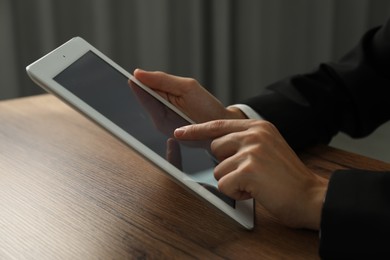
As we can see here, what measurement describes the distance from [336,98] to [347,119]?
6 centimetres

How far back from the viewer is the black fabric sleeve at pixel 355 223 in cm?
66

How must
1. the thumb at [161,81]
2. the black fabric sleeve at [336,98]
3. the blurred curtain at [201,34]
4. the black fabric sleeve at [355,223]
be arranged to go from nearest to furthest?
the black fabric sleeve at [355,223]
the thumb at [161,81]
the black fabric sleeve at [336,98]
the blurred curtain at [201,34]

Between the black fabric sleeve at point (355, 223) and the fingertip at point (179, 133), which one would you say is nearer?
the black fabric sleeve at point (355, 223)

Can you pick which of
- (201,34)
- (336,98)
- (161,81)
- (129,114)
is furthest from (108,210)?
(201,34)

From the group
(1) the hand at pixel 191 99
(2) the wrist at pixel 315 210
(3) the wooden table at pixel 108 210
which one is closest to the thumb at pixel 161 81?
(1) the hand at pixel 191 99

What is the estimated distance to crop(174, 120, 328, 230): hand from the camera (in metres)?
0.71

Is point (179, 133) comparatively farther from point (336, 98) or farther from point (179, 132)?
point (336, 98)

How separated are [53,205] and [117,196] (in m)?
0.08

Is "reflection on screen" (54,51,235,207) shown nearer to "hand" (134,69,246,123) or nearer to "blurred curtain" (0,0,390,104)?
"hand" (134,69,246,123)

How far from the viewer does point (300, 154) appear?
0.98 meters

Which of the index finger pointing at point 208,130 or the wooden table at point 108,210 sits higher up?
the index finger pointing at point 208,130

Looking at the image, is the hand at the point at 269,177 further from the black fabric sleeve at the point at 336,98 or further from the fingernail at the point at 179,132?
the black fabric sleeve at the point at 336,98

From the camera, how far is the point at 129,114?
2.55 feet

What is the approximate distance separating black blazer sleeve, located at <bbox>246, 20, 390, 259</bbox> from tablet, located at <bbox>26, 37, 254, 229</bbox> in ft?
0.34
